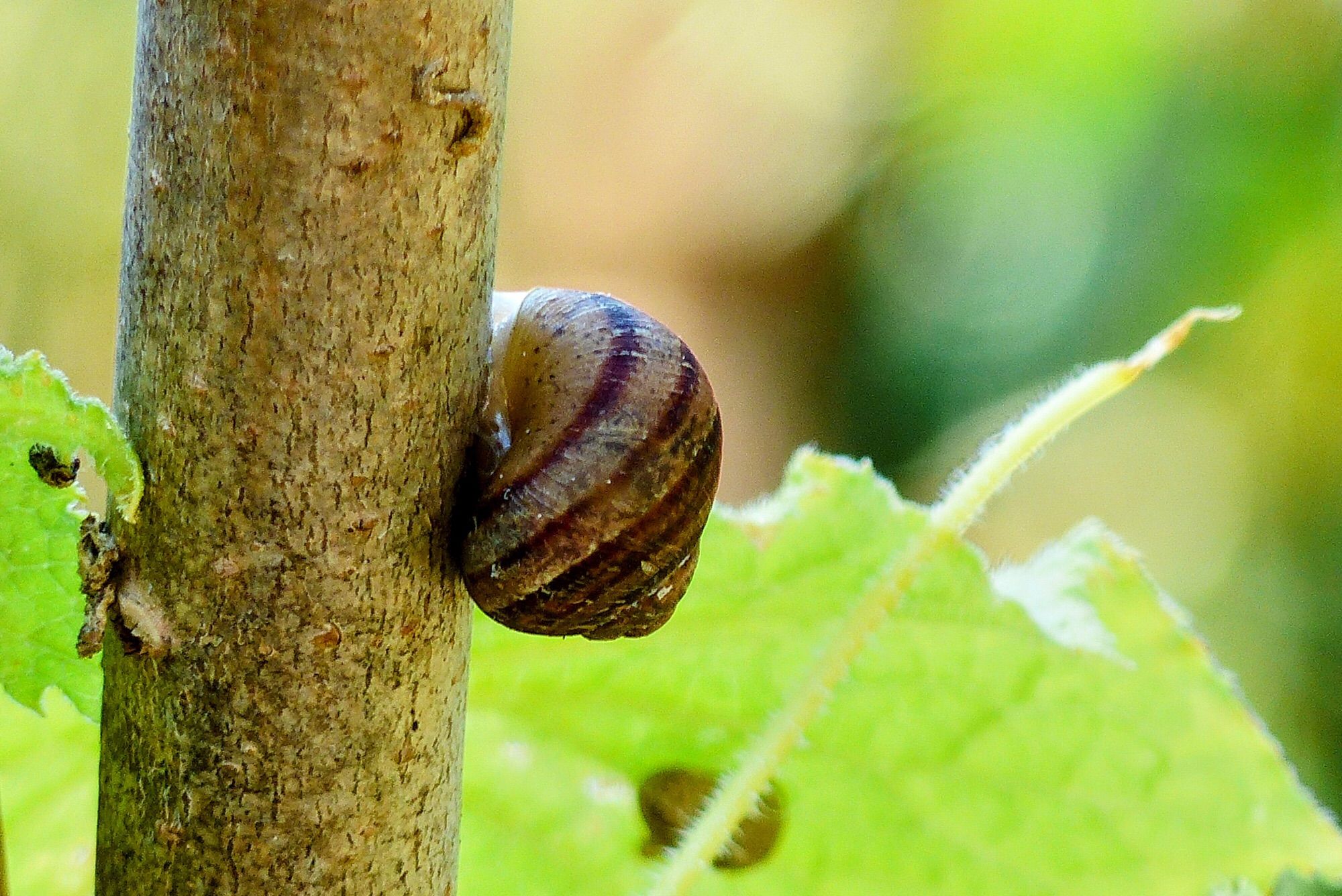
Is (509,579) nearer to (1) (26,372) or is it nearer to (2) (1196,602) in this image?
(1) (26,372)

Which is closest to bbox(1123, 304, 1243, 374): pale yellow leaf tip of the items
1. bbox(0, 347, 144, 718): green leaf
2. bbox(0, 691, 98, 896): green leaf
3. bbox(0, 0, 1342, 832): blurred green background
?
bbox(0, 347, 144, 718): green leaf

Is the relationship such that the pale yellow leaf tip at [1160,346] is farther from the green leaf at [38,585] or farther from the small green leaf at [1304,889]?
the small green leaf at [1304,889]

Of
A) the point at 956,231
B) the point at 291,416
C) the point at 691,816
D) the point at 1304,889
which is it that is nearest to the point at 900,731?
the point at 691,816

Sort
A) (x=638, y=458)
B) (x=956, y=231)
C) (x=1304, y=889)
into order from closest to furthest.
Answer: (x=638, y=458) < (x=1304, y=889) < (x=956, y=231)


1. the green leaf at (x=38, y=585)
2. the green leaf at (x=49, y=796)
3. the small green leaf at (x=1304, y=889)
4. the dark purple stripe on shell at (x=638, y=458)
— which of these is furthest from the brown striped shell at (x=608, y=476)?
the small green leaf at (x=1304, y=889)

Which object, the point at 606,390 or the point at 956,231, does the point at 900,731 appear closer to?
the point at 606,390

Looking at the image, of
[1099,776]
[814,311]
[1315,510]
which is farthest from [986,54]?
[1099,776]
